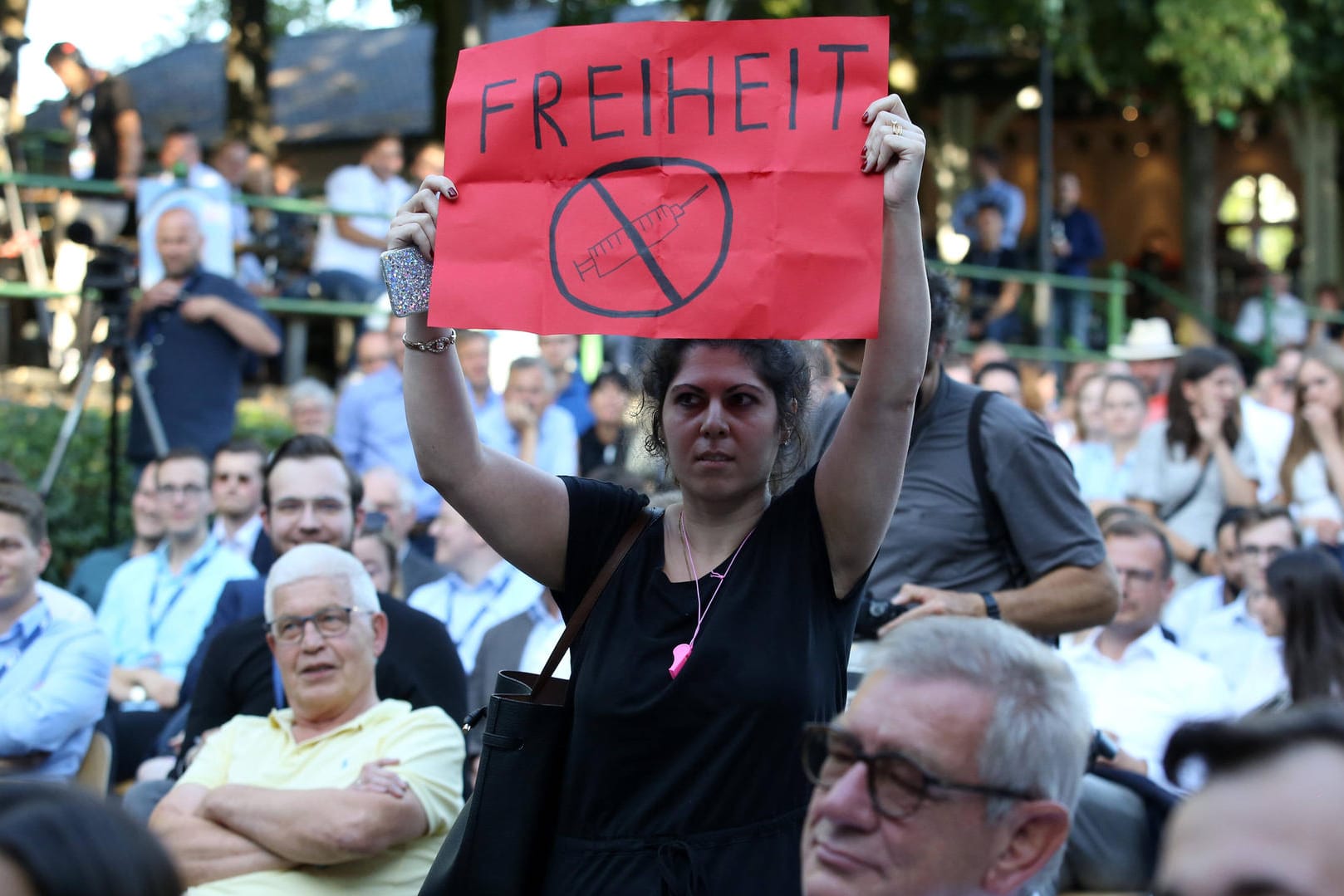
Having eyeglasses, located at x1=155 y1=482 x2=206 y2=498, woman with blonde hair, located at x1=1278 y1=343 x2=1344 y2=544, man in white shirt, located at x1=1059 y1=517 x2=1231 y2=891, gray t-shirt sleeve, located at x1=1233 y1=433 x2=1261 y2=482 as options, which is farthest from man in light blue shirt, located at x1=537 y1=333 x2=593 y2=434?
man in white shirt, located at x1=1059 y1=517 x2=1231 y2=891

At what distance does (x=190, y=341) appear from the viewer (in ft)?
27.3

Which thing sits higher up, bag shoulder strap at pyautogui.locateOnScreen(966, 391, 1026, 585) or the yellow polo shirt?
bag shoulder strap at pyautogui.locateOnScreen(966, 391, 1026, 585)

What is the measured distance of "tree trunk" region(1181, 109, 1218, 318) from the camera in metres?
21.8

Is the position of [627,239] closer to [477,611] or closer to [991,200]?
[477,611]

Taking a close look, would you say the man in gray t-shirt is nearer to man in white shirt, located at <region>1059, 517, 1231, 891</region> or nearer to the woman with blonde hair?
man in white shirt, located at <region>1059, 517, 1231, 891</region>

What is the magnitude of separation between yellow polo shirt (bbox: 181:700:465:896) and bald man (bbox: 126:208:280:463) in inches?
166

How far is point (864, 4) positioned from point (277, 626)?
11.8 metres

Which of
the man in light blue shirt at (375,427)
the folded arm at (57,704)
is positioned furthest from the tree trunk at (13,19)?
the folded arm at (57,704)

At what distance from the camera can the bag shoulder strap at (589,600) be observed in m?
2.72

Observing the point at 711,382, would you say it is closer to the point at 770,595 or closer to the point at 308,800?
the point at 770,595

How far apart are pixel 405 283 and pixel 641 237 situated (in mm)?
434

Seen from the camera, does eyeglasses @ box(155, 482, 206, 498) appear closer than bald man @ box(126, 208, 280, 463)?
Yes

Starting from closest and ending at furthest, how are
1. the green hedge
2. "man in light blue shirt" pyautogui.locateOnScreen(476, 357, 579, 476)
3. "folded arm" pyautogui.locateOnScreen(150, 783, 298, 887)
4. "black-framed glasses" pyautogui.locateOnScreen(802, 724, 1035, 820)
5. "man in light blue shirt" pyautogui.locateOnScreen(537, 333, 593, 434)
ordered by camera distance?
1. "black-framed glasses" pyautogui.locateOnScreen(802, 724, 1035, 820)
2. "folded arm" pyautogui.locateOnScreen(150, 783, 298, 887)
3. "man in light blue shirt" pyautogui.locateOnScreen(476, 357, 579, 476)
4. the green hedge
5. "man in light blue shirt" pyautogui.locateOnScreen(537, 333, 593, 434)

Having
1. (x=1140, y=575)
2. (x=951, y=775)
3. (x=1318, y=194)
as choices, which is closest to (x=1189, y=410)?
(x=1140, y=575)
